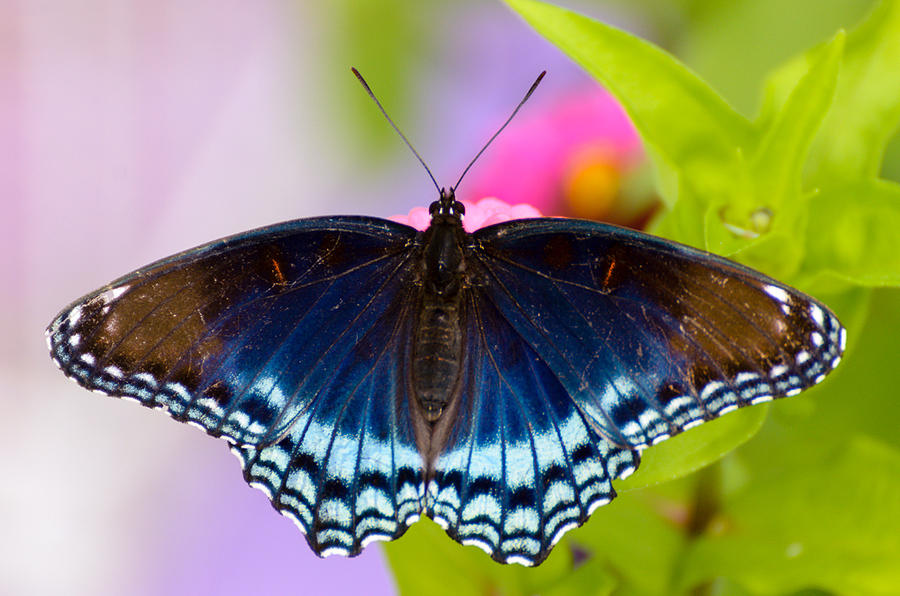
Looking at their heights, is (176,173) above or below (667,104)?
above

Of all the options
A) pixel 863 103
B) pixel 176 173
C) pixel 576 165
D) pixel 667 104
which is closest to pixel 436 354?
pixel 667 104

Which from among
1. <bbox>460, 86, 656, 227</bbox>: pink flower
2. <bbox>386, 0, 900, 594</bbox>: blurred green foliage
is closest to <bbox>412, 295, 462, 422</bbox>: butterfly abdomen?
<bbox>386, 0, 900, 594</bbox>: blurred green foliage

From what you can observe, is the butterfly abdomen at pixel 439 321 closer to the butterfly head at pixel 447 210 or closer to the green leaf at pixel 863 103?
the butterfly head at pixel 447 210

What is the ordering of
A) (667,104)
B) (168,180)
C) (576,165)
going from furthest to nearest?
(168,180) → (576,165) → (667,104)

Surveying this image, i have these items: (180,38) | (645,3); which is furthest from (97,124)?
(645,3)

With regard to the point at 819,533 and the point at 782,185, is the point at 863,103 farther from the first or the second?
the point at 819,533

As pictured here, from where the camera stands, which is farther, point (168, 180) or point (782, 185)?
point (168, 180)
